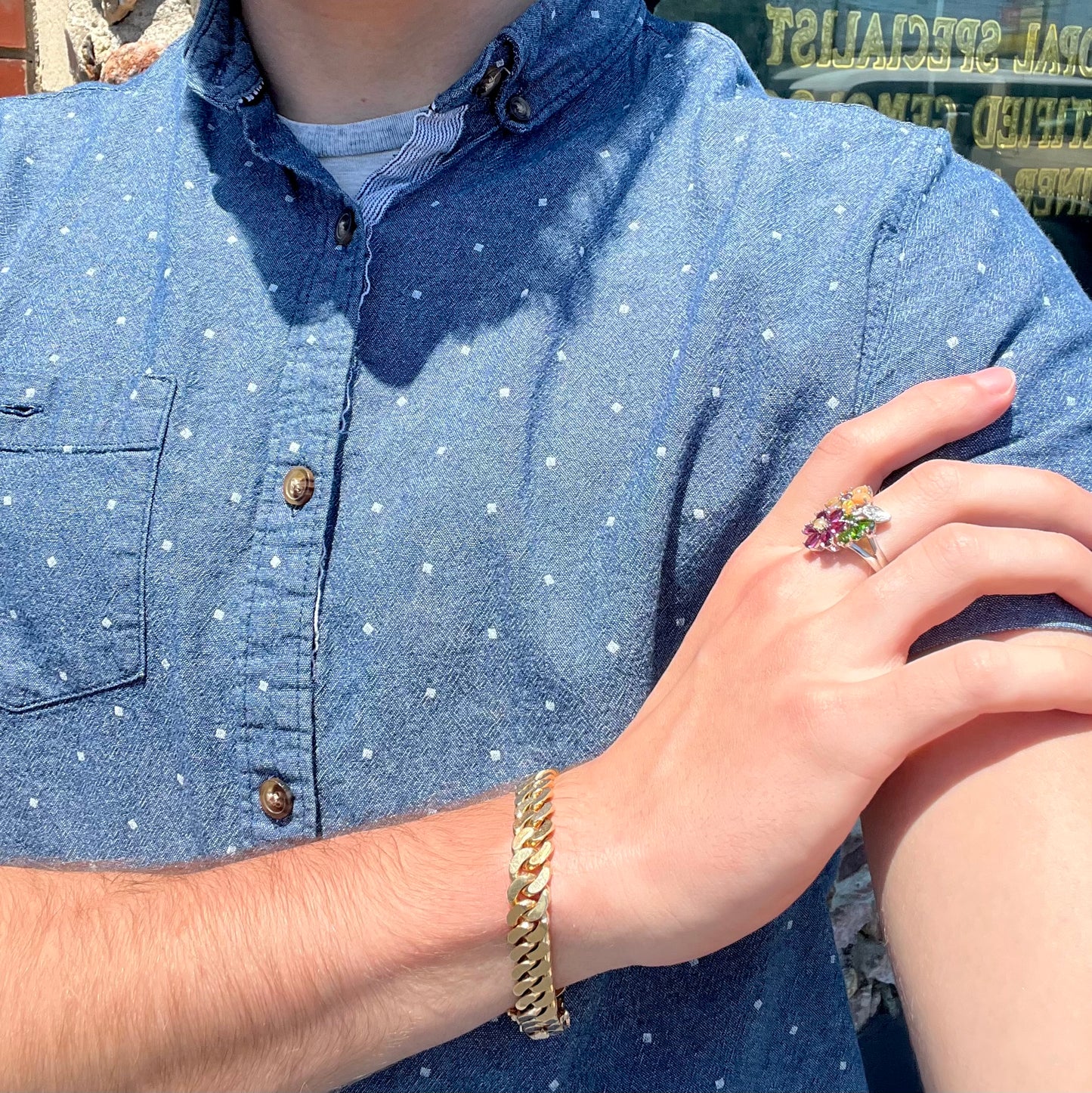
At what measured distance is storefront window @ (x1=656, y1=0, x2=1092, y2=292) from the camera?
Result: 172 cm

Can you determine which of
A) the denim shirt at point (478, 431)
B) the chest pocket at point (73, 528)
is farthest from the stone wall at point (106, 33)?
the chest pocket at point (73, 528)

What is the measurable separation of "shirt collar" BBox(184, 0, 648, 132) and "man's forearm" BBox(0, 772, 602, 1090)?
2.13 ft

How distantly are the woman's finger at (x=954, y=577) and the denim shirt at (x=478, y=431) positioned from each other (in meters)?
0.11

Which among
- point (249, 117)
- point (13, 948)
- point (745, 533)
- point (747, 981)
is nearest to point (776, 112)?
point (745, 533)

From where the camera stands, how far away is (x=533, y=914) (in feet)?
2.44

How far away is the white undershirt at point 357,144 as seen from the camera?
0.99 m

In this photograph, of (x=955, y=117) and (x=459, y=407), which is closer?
(x=459, y=407)

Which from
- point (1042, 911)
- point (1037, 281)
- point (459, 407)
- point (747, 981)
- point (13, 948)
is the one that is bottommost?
point (747, 981)

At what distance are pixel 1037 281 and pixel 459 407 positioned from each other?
0.51m

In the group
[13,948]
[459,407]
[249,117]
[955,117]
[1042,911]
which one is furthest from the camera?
[955,117]

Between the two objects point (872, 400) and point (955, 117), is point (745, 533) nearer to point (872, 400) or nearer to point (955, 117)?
point (872, 400)

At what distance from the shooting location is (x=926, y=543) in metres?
0.68

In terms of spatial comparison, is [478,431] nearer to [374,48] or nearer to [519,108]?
[519,108]

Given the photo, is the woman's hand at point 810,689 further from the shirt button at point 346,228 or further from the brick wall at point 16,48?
the brick wall at point 16,48
